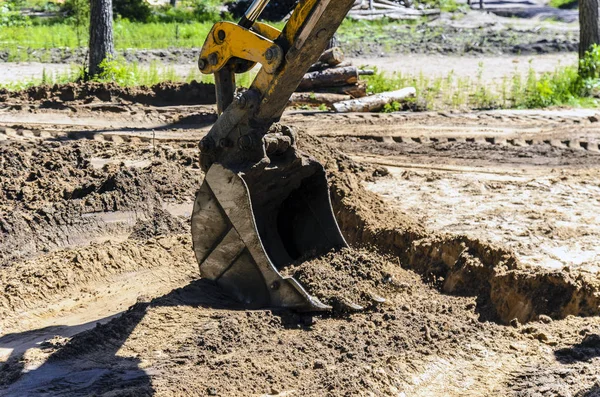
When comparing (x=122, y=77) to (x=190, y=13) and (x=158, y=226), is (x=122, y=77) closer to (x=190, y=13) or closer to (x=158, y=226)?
(x=158, y=226)

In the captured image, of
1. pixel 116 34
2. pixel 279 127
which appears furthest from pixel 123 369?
pixel 116 34

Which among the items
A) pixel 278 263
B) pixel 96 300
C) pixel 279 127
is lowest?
pixel 96 300

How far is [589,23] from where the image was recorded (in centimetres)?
1316

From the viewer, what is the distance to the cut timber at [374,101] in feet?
39.4

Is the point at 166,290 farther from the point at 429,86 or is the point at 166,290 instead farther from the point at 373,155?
the point at 429,86

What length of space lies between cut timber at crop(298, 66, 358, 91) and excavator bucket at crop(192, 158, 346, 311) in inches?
269

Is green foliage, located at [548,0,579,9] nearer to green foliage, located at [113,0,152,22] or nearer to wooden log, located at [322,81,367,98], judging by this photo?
green foliage, located at [113,0,152,22]

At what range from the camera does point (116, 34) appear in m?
19.2

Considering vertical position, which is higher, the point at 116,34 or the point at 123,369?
the point at 116,34

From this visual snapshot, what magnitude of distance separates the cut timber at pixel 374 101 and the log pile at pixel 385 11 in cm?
1081

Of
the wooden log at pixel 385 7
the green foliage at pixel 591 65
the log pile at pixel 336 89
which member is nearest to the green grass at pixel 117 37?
the wooden log at pixel 385 7

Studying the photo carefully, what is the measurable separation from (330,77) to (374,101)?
0.88 m

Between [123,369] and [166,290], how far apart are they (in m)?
1.68

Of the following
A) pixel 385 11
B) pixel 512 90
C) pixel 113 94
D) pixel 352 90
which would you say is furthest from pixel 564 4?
pixel 113 94
